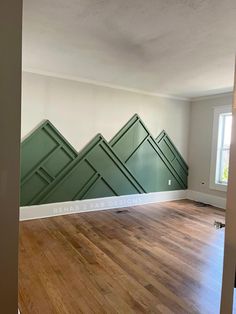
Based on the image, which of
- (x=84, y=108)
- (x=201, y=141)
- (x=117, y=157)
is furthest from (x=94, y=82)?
(x=201, y=141)

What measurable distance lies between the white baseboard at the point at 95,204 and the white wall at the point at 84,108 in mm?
1115

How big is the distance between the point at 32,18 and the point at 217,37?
1.83 m

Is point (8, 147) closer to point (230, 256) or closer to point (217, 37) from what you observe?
point (230, 256)

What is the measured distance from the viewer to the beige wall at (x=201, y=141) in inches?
213

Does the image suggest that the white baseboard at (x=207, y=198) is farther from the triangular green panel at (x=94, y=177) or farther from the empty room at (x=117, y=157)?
the triangular green panel at (x=94, y=177)

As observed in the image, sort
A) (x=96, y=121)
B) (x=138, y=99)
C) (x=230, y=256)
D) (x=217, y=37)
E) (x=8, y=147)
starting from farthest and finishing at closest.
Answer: (x=138, y=99) → (x=96, y=121) → (x=217, y=37) → (x=8, y=147) → (x=230, y=256)

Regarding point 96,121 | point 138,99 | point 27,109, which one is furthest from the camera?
point 138,99

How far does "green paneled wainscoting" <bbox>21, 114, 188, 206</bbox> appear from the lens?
13.1 feet

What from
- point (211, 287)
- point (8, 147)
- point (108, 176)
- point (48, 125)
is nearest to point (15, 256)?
point (8, 147)

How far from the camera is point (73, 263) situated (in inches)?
100

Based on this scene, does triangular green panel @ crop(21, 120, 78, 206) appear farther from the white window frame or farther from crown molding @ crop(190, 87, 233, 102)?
crown molding @ crop(190, 87, 233, 102)

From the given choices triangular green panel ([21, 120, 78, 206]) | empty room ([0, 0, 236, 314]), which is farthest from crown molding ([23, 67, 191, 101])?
triangular green panel ([21, 120, 78, 206])

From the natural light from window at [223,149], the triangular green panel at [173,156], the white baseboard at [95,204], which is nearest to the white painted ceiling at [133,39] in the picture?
the natural light from window at [223,149]

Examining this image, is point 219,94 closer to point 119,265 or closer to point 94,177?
point 94,177
